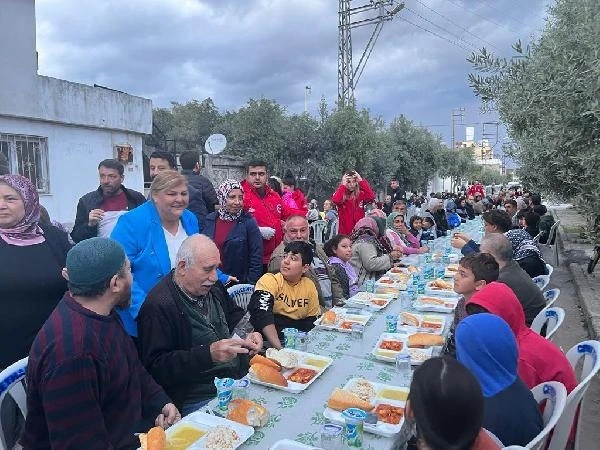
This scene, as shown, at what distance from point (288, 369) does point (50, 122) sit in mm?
9091

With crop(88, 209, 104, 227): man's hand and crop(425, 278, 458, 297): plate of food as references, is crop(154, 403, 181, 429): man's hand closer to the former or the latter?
crop(88, 209, 104, 227): man's hand

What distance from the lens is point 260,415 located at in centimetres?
195

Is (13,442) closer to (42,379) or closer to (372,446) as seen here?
(42,379)

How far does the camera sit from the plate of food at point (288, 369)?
7.59ft

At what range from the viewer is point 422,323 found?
3.40 meters

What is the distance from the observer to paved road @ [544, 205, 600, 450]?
3.72 m

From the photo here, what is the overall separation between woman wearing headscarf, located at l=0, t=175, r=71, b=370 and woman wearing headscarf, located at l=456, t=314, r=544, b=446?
238 centimetres

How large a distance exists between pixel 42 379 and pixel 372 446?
135 cm

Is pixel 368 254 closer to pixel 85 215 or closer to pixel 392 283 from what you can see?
pixel 392 283

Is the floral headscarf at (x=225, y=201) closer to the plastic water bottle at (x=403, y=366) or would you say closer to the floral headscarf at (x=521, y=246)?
the plastic water bottle at (x=403, y=366)

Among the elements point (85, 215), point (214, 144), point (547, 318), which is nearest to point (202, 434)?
point (85, 215)

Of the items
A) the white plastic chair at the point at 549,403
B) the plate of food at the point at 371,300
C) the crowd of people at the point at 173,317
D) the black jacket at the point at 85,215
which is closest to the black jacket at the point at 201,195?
the crowd of people at the point at 173,317

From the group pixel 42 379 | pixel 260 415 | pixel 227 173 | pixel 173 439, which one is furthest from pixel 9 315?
pixel 227 173

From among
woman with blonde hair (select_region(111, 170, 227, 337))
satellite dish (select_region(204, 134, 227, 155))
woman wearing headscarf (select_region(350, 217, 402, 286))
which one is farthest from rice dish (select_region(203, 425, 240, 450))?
satellite dish (select_region(204, 134, 227, 155))
